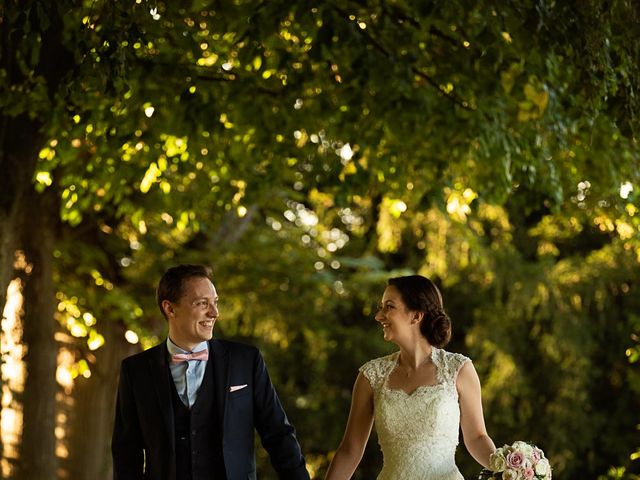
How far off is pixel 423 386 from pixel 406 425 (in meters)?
0.20

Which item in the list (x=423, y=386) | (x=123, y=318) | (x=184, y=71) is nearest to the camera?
(x=423, y=386)

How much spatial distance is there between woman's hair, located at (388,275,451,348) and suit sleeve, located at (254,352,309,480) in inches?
30.1

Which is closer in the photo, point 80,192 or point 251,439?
point 251,439

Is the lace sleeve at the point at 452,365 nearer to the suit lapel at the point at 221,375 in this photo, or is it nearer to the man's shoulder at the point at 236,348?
the man's shoulder at the point at 236,348

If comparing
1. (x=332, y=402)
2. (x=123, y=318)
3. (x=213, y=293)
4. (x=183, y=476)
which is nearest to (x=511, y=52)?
(x=213, y=293)

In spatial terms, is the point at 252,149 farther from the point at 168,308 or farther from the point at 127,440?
the point at 127,440

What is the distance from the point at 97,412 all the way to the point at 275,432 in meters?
7.05

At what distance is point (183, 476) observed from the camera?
454cm

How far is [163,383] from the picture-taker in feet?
15.1

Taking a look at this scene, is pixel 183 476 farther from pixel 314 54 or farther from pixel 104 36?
pixel 314 54

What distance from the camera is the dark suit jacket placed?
4551mm

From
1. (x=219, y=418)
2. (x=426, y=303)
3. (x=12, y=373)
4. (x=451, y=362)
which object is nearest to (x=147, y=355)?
(x=219, y=418)

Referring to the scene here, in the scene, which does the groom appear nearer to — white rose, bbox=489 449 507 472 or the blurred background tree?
white rose, bbox=489 449 507 472

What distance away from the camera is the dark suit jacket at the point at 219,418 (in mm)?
4551
